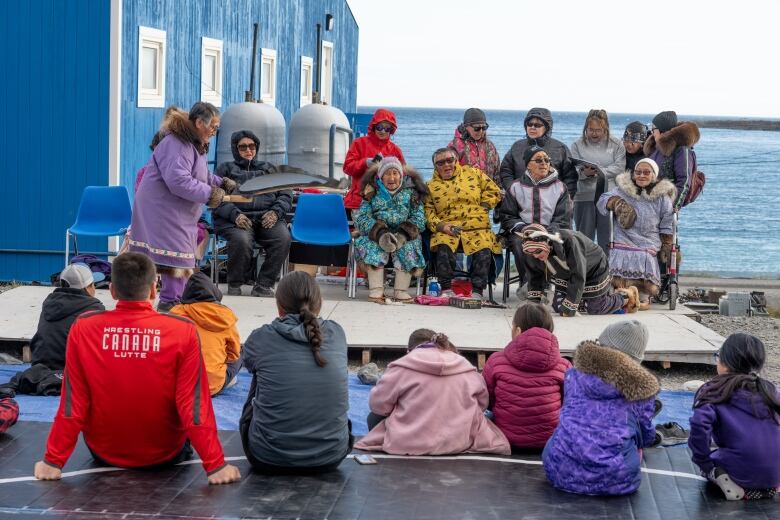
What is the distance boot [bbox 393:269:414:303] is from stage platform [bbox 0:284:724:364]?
20 centimetres

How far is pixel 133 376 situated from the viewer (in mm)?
5254

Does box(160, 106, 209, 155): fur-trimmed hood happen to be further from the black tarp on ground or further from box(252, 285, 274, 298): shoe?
the black tarp on ground

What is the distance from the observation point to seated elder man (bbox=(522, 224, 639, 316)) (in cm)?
962

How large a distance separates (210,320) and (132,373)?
1593mm

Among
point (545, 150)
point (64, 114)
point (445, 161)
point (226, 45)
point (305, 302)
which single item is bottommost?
point (305, 302)

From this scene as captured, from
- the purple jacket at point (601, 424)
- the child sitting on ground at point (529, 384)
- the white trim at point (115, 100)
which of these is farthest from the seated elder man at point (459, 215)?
the purple jacket at point (601, 424)

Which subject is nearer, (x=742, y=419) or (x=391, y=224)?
(x=742, y=419)

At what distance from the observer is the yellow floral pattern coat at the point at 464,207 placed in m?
10.3

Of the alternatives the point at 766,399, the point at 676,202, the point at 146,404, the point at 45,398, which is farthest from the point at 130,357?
the point at 676,202

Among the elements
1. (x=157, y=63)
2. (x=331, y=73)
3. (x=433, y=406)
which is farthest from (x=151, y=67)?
(x=331, y=73)

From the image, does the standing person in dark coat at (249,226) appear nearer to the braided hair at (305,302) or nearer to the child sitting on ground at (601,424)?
the braided hair at (305,302)

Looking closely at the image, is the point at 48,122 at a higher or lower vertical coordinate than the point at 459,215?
higher

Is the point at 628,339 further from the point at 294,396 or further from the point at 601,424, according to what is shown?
the point at 294,396

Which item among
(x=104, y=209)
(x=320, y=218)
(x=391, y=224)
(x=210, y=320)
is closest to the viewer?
(x=210, y=320)
